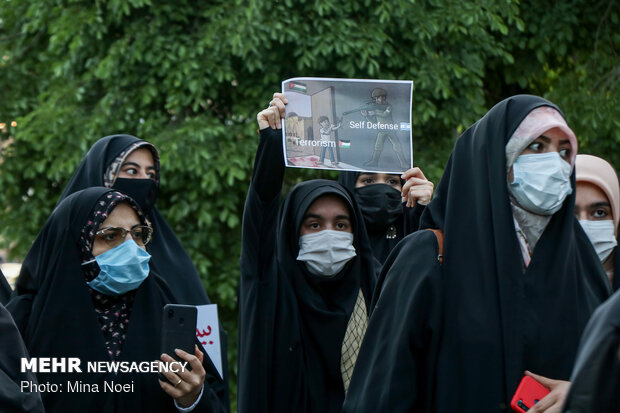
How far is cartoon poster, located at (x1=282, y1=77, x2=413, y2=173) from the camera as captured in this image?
161 inches

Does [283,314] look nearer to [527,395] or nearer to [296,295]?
[296,295]

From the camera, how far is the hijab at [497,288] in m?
2.74

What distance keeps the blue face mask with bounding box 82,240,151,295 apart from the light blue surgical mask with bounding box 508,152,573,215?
5.10ft

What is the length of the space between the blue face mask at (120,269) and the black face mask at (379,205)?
4.85 ft

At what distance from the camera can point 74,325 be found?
11.9ft

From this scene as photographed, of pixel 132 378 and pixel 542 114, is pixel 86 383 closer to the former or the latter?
pixel 132 378

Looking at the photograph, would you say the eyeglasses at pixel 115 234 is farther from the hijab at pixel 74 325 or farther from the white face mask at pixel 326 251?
the white face mask at pixel 326 251

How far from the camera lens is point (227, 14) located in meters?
6.51

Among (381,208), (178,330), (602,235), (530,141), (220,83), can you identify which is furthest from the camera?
(220,83)

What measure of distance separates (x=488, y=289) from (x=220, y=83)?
4.24m

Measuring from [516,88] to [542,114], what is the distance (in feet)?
18.6

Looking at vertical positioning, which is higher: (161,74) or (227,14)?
(227,14)

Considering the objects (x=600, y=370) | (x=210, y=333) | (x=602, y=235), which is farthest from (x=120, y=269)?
(x=600, y=370)

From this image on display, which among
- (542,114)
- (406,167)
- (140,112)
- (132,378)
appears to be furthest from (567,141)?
(140,112)
